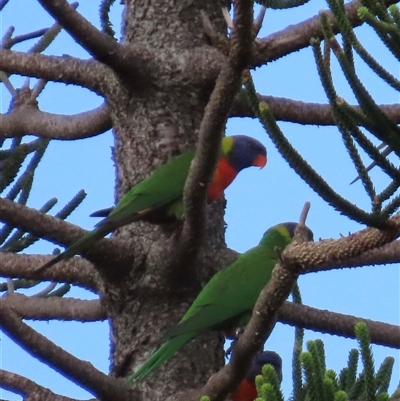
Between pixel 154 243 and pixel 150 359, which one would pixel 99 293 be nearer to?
pixel 154 243

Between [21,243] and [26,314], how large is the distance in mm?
340

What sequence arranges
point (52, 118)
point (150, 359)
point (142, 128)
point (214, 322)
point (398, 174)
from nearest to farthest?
point (398, 174) → point (150, 359) → point (214, 322) → point (142, 128) → point (52, 118)

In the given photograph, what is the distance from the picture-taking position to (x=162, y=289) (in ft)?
10.5

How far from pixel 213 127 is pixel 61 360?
2.84ft

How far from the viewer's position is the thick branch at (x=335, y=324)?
10.7 ft

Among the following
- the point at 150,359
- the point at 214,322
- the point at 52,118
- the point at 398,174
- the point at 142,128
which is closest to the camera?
the point at 398,174

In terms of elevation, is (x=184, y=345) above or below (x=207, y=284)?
below

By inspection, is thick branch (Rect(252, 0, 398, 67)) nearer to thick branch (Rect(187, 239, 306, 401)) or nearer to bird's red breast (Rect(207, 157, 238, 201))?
bird's red breast (Rect(207, 157, 238, 201))

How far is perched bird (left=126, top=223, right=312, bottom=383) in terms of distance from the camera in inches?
115

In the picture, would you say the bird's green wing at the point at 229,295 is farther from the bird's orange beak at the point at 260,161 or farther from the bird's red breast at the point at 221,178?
the bird's orange beak at the point at 260,161

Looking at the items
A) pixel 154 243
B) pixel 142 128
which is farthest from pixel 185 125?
pixel 154 243

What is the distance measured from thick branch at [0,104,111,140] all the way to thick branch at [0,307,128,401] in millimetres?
1356

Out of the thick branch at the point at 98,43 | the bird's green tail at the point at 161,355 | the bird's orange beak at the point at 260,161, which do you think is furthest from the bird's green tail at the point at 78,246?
the bird's orange beak at the point at 260,161

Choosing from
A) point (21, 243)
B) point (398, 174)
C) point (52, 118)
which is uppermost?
point (52, 118)
